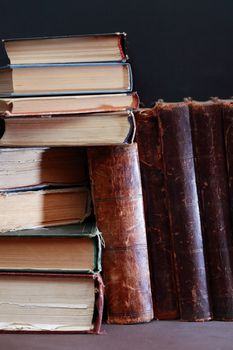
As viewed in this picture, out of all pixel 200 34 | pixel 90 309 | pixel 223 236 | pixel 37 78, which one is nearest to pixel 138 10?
pixel 200 34

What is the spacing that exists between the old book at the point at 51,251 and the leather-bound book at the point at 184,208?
14 cm

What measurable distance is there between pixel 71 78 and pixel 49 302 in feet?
1.20

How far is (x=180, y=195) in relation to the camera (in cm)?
98

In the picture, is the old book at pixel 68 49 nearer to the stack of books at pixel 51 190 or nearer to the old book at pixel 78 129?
the stack of books at pixel 51 190

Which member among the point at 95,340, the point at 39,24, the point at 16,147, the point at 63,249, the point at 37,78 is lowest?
the point at 95,340

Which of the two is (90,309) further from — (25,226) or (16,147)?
(16,147)

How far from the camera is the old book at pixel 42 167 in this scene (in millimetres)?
984

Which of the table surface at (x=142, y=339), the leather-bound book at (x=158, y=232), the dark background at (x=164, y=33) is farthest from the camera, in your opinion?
the dark background at (x=164, y=33)

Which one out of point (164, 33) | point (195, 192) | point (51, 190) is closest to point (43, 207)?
point (51, 190)

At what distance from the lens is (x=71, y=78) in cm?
98

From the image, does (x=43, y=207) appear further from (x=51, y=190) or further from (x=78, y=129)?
(x=78, y=129)

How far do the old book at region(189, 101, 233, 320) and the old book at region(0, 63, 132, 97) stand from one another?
129mm

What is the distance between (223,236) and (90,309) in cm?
25

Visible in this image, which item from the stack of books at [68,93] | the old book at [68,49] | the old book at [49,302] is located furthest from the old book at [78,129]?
the old book at [49,302]
